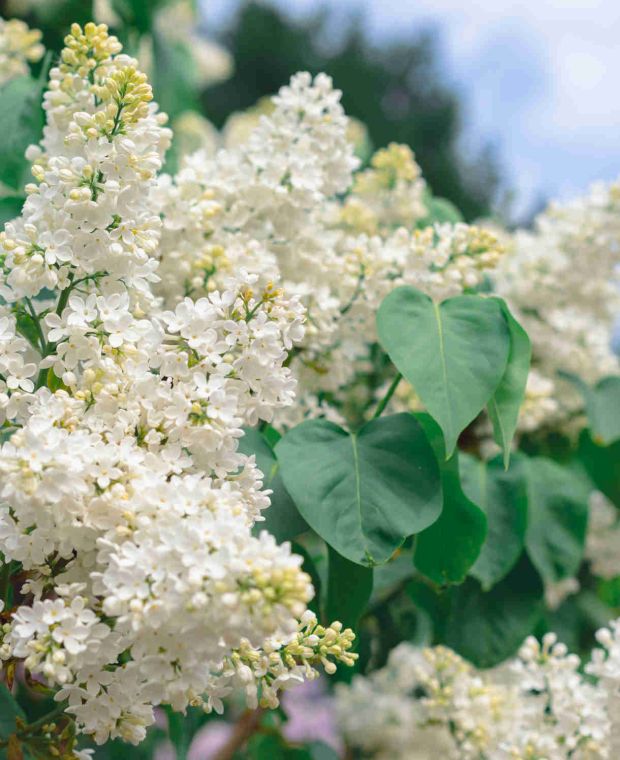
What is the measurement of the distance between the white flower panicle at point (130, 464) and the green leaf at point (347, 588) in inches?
5.8

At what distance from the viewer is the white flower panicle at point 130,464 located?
0.57m

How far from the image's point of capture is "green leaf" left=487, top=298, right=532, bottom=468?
0.85m

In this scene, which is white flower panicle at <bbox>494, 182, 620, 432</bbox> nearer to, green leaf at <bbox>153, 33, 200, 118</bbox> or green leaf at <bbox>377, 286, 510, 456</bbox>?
green leaf at <bbox>377, 286, 510, 456</bbox>

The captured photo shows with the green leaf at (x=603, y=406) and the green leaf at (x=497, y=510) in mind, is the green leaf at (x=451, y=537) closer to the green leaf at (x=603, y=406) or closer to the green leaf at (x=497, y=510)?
the green leaf at (x=497, y=510)

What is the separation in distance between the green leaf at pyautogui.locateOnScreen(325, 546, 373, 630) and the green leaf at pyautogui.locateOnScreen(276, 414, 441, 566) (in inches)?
3.0

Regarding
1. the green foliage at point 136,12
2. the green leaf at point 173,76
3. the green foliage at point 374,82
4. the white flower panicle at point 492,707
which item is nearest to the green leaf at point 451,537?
the white flower panicle at point 492,707

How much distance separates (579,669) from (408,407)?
1.56ft

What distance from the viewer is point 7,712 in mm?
865

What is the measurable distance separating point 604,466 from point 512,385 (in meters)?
0.51

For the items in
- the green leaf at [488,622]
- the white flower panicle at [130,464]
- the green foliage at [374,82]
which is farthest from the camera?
the green foliage at [374,82]

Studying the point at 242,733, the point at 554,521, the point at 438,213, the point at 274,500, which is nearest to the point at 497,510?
the point at 554,521

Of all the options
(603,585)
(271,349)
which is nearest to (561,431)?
(603,585)

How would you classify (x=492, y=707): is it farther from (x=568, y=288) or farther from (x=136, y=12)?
(x=136, y=12)

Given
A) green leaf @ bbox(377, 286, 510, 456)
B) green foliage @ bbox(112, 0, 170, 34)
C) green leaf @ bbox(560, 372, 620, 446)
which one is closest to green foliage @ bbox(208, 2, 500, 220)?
green foliage @ bbox(112, 0, 170, 34)
